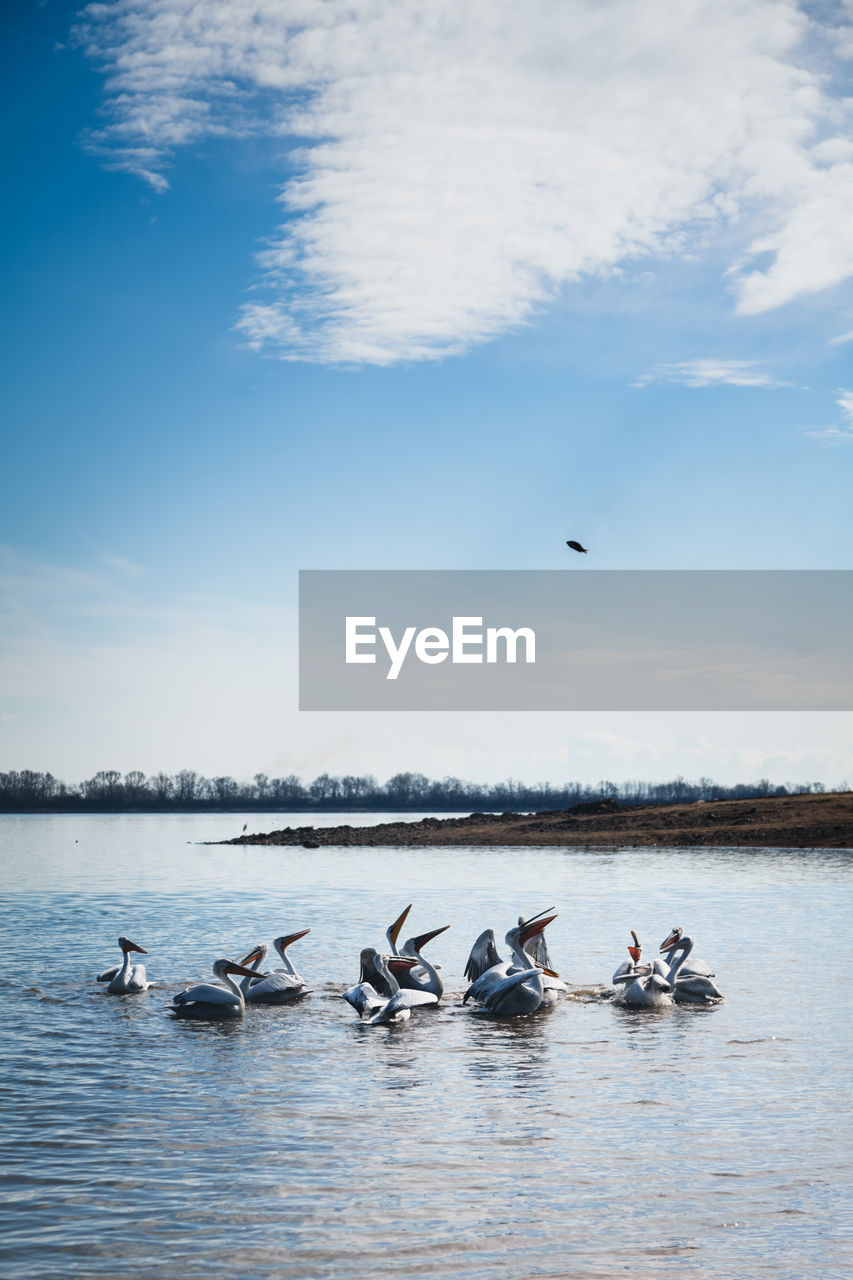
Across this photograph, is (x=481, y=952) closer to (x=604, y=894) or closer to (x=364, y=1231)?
(x=364, y=1231)

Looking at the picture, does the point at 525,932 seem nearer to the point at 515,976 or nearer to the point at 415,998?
the point at 515,976

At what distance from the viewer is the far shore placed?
4531cm

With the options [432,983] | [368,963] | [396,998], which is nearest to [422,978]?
[432,983]

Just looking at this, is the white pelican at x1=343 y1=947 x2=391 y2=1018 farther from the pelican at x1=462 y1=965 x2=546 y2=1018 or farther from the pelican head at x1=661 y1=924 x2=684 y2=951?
the pelican head at x1=661 y1=924 x2=684 y2=951

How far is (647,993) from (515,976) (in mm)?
1573

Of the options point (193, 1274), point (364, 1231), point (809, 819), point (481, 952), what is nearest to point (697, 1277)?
point (364, 1231)

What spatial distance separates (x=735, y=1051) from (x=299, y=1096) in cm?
409

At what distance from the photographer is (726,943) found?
56.4ft

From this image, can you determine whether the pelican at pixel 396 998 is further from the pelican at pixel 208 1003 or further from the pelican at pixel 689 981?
the pelican at pixel 689 981

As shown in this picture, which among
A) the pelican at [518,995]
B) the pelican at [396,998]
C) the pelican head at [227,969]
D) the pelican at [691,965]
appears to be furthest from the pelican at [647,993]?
the pelican head at [227,969]

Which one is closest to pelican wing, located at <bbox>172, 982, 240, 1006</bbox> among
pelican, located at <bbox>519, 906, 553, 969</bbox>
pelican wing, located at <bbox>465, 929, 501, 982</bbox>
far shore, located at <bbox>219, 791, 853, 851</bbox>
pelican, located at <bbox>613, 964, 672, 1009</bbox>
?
pelican wing, located at <bbox>465, 929, 501, 982</bbox>

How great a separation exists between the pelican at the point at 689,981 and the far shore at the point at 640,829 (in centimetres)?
3194

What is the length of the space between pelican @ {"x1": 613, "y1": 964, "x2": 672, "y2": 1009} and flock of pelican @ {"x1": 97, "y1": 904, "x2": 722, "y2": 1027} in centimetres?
1

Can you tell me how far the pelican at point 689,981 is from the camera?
12.5 meters
